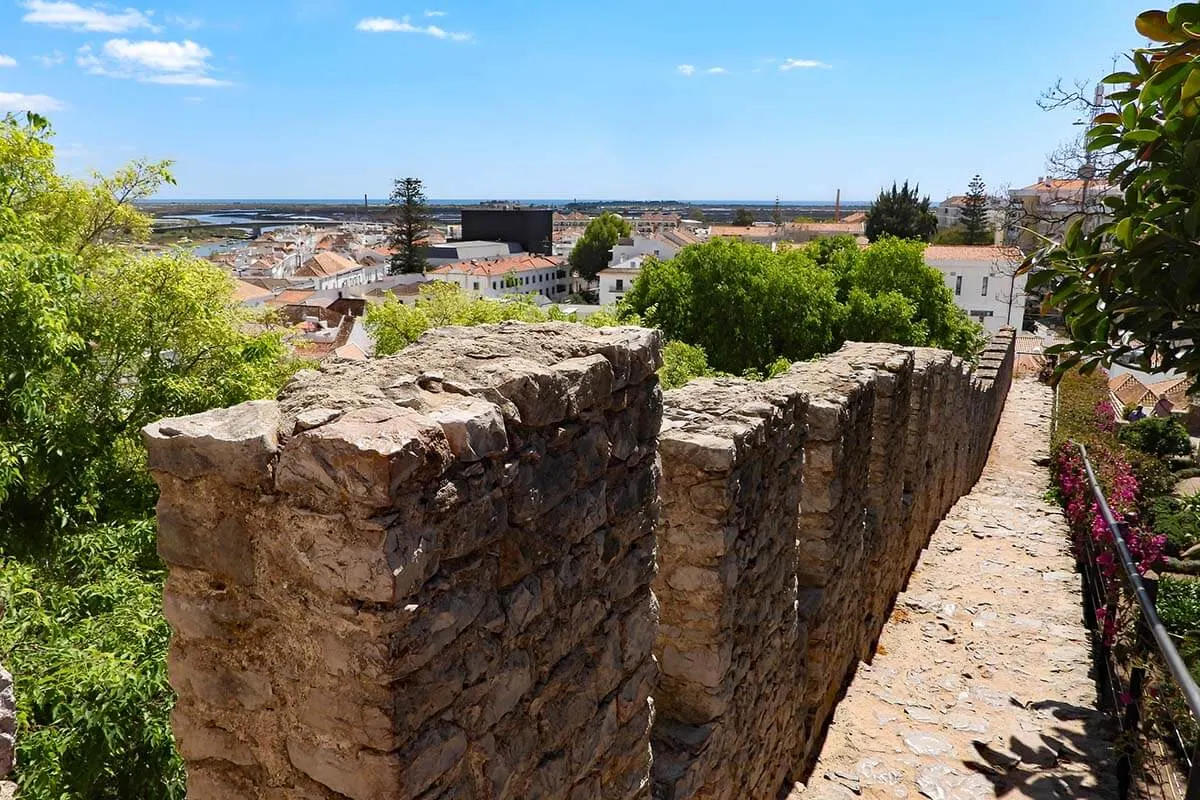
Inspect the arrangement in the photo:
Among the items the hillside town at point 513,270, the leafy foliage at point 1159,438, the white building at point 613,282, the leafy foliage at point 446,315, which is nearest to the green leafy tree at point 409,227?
the hillside town at point 513,270

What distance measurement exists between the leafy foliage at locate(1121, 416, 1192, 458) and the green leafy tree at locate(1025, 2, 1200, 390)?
1270 centimetres

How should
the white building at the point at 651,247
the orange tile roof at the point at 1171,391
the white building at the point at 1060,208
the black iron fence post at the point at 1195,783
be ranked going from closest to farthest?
the black iron fence post at the point at 1195,783, the white building at the point at 1060,208, the orange tile roof at the point at 1171,391, the white building at the point at 651,247

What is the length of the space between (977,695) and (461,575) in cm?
570

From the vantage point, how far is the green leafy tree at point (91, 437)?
5652 mm

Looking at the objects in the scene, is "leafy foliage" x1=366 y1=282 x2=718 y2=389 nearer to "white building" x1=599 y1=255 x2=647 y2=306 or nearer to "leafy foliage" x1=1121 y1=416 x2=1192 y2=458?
"leafy foliage" x1=1121 y1=416 x2=1192 y2=458

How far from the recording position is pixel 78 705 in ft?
18.5

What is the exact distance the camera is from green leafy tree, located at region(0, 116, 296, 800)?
5.65 m

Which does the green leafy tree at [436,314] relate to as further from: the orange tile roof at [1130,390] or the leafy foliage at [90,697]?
the orange tile roof at [1130,390]

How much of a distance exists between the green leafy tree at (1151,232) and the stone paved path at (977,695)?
103 inches

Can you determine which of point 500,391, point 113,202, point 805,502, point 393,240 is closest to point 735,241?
point 113,202

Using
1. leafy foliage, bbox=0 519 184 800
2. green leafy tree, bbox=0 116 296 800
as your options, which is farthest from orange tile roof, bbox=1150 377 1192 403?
leafy foliage, bbox=0 519 184 800

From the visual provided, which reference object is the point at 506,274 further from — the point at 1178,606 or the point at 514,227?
the point at 1178,606

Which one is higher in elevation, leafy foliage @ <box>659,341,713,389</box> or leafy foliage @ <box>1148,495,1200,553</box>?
leafy foliage @ <box>659,341,713,389</box>

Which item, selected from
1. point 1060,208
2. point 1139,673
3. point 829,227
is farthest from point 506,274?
point 1139,673
